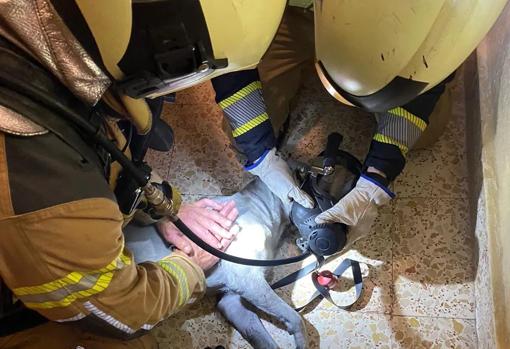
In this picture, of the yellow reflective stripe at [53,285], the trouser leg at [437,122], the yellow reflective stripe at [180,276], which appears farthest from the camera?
the trouser leg at [437,122]

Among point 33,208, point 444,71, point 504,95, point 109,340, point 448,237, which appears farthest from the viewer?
point 448,237

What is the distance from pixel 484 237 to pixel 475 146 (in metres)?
0.23

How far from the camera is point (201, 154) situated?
1580mm

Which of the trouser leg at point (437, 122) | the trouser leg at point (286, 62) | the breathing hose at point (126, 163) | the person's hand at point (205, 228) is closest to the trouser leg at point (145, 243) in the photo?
the person's hand at point (205, 228)

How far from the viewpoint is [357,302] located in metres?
1.39

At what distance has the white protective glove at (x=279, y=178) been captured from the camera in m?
1.40

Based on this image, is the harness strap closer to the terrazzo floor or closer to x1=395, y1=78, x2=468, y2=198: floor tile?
the terrazzo floor

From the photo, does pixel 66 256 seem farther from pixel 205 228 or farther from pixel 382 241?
pixel 382 241

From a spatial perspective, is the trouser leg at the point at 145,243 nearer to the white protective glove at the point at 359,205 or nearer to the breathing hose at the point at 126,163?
the breathing hose at the point at 126,163

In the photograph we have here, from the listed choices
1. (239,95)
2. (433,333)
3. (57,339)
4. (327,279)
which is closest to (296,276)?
(327,279)

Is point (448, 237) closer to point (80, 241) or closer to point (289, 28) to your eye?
point (289, 28)

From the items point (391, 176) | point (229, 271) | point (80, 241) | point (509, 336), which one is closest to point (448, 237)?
point (391, 176)

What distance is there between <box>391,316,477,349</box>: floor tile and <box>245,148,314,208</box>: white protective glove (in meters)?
0.32

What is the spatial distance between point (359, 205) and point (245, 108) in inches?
12.3
